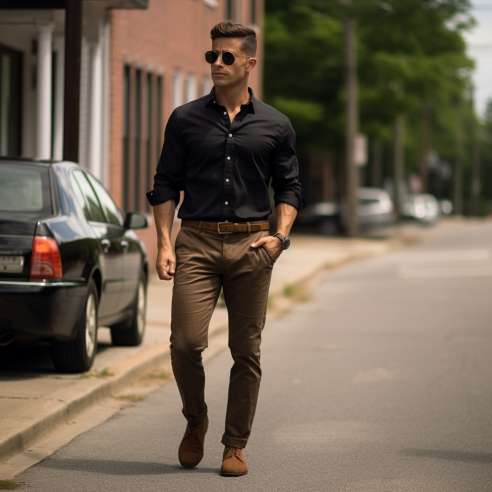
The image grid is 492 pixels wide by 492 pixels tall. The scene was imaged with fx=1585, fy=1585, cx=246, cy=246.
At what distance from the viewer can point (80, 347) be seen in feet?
34.5

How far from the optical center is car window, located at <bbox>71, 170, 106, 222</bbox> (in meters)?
11.2

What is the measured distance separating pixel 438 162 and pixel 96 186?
117175 millimetres

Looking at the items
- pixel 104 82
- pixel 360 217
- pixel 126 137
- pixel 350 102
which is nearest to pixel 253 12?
pixel 350 102

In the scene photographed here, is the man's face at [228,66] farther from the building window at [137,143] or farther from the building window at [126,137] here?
the building window at [137,143]

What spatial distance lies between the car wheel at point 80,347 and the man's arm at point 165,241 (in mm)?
3059

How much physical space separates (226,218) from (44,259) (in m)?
2.90

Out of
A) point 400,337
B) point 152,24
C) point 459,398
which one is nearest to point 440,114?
point 152,24

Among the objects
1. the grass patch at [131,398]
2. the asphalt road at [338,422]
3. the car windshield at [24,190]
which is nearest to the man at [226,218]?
the asphalt road at [338,422]

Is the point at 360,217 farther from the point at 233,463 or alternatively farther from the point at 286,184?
the point at 233,463

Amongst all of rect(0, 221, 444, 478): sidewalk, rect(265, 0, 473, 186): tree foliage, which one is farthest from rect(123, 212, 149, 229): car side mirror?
rect(265, 0, 473, 186): tree foliage

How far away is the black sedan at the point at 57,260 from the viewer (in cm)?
997

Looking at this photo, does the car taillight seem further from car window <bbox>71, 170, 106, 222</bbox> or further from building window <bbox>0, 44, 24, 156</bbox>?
building window <bbox>0, 44, 24, 156</bbox>

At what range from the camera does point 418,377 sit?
11672mm

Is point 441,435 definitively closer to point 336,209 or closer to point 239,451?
point 239,451
